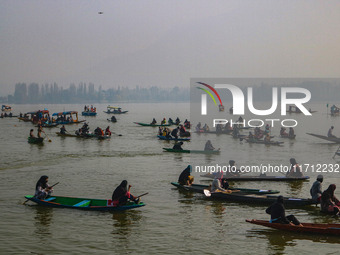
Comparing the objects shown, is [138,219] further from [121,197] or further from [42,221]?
[42,221]

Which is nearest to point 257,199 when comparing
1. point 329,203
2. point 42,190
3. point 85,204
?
point 329,203

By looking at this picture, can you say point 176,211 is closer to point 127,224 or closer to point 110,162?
point 127,224

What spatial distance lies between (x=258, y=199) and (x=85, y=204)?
25.1ft

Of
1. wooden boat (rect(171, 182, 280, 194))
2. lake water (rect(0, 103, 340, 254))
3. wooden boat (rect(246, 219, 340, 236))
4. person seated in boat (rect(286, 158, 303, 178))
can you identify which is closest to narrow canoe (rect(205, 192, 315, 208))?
lake water (rect(0, 103, 340, 254))

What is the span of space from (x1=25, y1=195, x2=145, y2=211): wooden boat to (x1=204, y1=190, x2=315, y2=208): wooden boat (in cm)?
440

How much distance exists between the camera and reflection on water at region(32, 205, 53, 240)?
16.1 metres

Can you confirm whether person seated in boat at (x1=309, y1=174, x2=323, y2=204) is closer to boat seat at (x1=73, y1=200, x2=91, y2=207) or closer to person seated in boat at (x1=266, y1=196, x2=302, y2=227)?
person seated in boat at (x1=266, y1=196, x2=302, y2=227)

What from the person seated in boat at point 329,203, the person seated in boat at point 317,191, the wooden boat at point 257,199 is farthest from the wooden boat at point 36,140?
the person seated in boat at point 329,203

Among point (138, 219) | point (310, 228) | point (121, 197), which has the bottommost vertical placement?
point (138, 219)

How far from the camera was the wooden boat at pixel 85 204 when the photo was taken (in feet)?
60.1

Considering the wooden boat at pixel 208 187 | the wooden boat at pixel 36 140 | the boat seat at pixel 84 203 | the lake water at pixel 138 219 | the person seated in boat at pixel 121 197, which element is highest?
the wooden boat at pixel 36 140

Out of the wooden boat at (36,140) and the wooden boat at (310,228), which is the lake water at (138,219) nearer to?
the wooden boat at (310,228)

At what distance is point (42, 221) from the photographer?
57.4ft

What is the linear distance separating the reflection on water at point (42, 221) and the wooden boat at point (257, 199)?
7477mm
